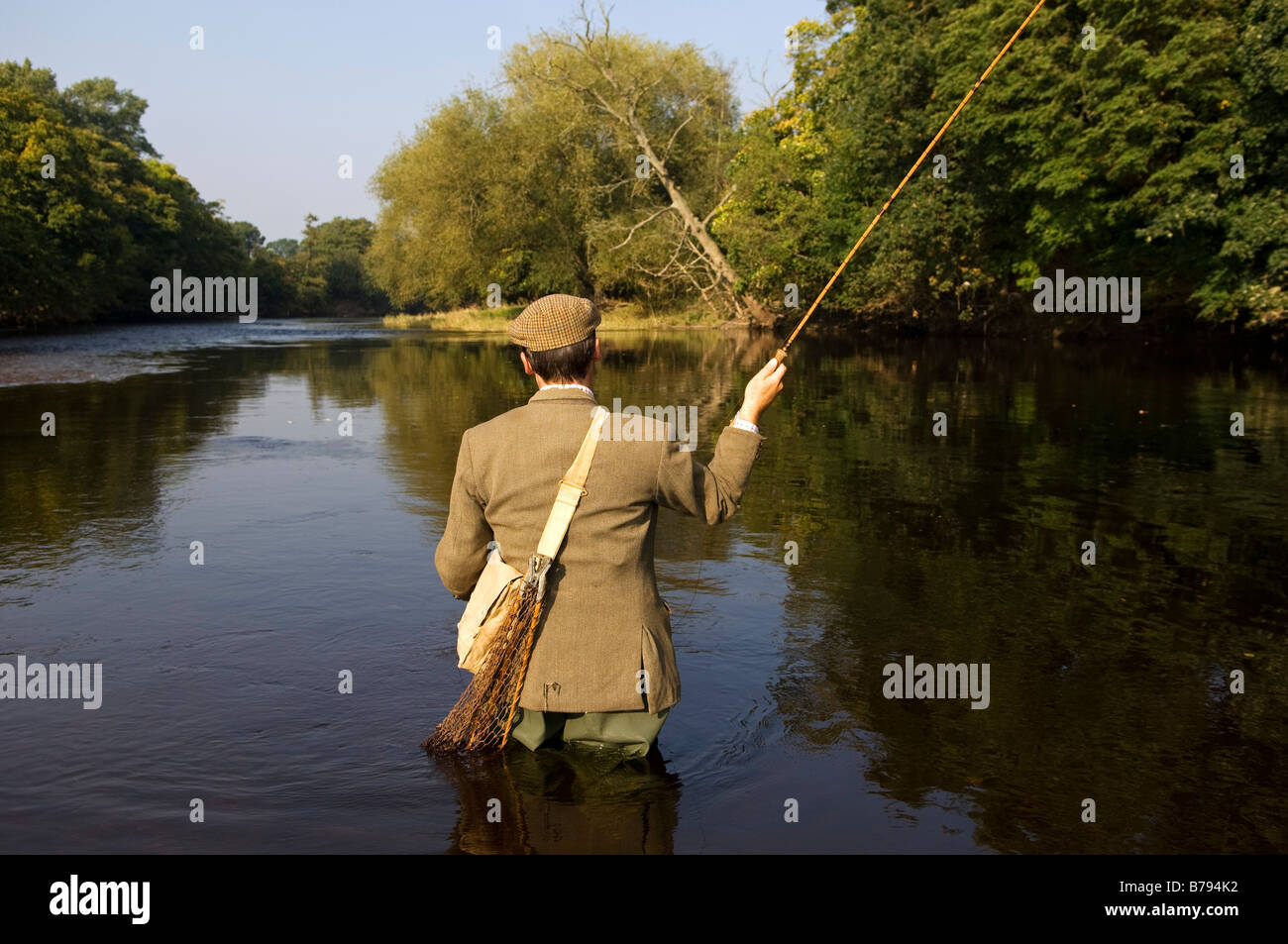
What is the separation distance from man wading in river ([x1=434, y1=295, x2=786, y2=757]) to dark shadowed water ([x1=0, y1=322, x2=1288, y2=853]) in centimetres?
63

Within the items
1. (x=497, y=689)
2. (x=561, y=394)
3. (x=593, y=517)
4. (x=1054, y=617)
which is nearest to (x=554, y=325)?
(x=561, y=394)

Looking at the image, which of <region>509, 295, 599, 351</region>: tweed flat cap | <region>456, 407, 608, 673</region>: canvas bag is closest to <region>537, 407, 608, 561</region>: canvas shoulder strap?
<region>456, 407, 608, 673</region>: canvas bag

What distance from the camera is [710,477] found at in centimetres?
380

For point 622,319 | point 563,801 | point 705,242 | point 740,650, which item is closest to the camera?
point 563,801

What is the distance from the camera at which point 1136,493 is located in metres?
10.6

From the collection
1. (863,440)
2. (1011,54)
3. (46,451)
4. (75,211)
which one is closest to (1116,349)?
(1011,54)

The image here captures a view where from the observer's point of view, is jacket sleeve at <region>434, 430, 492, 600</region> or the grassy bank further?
the grassy bank

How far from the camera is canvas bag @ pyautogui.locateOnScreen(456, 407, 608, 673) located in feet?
12.1

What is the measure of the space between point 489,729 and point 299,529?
564 centimetres

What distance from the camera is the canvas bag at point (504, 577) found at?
3.70 m

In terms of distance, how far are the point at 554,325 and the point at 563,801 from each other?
6.17 feet

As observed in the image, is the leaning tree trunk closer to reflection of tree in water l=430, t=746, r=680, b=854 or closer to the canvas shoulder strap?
reflection of tree in water l=430, t=746, r=680, b=854

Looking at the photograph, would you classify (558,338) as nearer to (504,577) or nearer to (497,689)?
(504,577)
